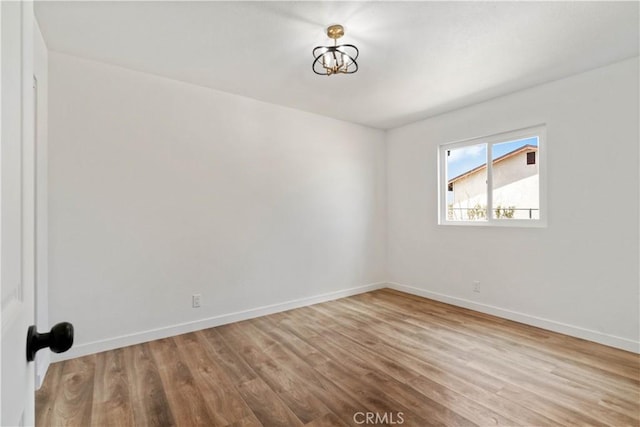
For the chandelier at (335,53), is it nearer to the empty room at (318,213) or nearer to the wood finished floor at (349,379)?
the empty room at (318,213)

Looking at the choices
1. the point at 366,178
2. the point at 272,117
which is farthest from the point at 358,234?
the point at 272,117

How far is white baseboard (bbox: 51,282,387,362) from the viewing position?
8.12 feet

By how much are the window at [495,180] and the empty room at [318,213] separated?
0.03 meters

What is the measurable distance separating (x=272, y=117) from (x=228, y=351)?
255 centimetres

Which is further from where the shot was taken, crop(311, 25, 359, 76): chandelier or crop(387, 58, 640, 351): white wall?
crop(387, 58, 640, 351): white wall

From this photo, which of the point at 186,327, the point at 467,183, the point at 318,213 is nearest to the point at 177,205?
the point at 186,327

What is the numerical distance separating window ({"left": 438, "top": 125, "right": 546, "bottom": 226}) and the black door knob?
3.73 meters

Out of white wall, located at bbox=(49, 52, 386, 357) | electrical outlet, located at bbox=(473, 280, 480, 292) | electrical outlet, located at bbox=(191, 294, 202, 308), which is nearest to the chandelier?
white wall, located at bbox=(49, 52, 386, 357)

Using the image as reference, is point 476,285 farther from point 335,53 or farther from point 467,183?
point 335,53

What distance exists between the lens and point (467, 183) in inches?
152

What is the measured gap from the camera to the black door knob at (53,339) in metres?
0.57

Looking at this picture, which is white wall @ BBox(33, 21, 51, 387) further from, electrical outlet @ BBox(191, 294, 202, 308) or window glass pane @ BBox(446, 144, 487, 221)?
window glass pane @ BBox(446, 144, 487, 221)

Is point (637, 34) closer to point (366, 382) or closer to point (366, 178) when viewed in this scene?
point (366, 178)

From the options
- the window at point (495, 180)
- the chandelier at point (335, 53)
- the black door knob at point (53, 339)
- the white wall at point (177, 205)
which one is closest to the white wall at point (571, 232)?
the window at point (495, 180)
